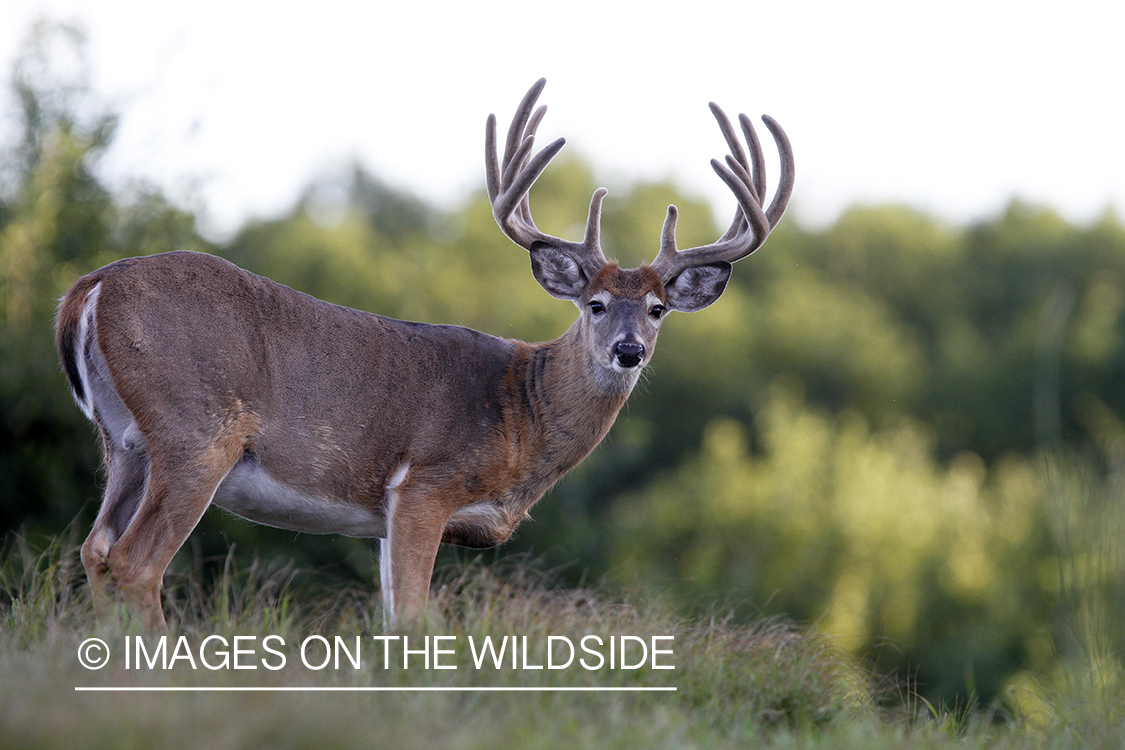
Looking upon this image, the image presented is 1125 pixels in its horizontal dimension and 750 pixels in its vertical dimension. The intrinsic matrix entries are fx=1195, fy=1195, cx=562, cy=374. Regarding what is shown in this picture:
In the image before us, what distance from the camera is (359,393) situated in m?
5.42

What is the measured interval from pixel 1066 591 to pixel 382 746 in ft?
7.00

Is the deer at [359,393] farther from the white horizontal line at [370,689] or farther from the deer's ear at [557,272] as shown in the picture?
the white horizontal line at [370,689]

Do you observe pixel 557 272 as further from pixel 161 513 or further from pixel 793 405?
pixel 793 405

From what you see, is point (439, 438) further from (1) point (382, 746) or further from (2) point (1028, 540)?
(2) point (1028, 540)

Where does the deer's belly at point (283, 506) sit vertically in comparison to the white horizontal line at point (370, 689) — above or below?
above

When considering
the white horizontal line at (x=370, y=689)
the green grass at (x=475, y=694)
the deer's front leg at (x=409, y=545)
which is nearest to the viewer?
the green grass at (x=475, y=694)

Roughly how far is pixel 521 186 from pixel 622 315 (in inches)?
33.4

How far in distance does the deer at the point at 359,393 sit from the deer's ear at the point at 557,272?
0.04 ft

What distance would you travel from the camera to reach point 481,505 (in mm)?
5676

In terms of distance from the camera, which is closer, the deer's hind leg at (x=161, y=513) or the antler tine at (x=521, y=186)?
the deer's hind leg at (x=161, y=513)

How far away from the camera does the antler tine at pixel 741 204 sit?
20.0ft

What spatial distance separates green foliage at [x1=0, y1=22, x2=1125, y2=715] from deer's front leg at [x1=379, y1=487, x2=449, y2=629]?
2.61 ft

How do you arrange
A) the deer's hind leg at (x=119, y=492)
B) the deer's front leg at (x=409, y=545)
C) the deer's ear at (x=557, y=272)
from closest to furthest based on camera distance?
1. the deer's hind leg at (x=119, y=492)
2. the deer's front leg at (x=409, y=545)
3. the deer's ear at (x=557, y=272)

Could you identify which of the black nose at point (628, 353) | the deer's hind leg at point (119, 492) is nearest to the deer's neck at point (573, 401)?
the black nose at point (628, 353)
